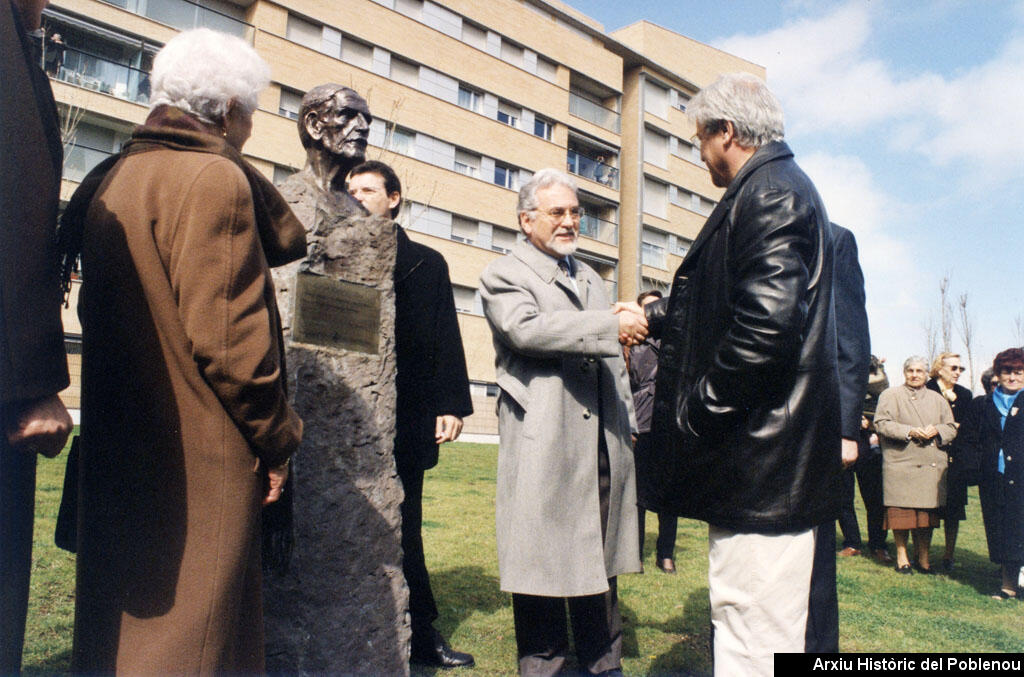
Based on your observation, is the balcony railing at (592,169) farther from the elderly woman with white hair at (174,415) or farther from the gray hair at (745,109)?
the elderly woman with white hair at (174,415)

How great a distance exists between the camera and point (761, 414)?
7.82ft

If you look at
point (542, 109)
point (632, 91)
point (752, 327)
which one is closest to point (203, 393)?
point (752, 327)

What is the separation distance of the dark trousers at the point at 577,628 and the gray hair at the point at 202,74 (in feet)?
7.11

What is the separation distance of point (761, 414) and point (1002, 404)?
5.59 meters

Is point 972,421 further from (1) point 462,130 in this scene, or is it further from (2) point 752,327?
(1) point 462,130

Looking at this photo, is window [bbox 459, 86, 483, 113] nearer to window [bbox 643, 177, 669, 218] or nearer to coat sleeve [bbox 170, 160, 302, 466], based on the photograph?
window [bbox 643, 177, 669, 218]

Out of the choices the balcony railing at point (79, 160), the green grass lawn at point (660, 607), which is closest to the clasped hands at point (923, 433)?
the green grass lawn at point (660, 607)

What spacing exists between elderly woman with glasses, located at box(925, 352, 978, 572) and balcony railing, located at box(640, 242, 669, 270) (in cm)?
2984

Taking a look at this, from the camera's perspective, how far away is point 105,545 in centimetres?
189

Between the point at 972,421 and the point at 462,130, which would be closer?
the point at 972,421

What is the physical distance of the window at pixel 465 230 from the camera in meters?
28.8

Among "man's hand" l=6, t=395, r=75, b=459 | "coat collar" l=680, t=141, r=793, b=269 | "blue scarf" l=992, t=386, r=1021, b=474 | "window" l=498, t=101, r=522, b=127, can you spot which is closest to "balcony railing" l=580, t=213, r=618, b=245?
"window" l=498, t=101, r=522, b=127

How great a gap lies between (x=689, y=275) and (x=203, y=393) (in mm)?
1758

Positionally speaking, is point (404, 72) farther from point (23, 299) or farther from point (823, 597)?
point (23, 299)
